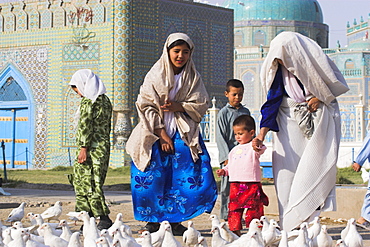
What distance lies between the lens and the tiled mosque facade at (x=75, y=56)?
1541 centimetres

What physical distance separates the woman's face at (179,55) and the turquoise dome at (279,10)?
28768 millimetres

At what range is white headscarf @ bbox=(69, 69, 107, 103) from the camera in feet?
18.0

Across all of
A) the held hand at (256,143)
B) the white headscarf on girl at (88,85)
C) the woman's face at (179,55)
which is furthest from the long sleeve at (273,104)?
the white headscarf on girl at (88,85)

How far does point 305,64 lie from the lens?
475cm

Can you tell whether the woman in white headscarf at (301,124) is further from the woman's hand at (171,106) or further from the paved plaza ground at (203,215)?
the woman's hand at (171,106)

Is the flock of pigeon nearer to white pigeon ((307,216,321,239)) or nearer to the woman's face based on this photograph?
white pigeon ((307,216,321,239))

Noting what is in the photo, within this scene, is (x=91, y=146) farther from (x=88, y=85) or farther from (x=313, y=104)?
(x=313, y=104)

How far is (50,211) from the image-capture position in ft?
20.1

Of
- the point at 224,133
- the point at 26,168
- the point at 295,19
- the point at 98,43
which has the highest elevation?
the point at 295,19

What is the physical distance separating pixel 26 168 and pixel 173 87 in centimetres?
1233

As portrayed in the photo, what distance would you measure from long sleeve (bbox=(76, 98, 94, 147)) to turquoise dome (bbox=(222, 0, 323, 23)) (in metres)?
28.7

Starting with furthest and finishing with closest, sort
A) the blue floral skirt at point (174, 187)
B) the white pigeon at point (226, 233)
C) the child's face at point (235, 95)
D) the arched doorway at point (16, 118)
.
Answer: the arched doorway at point (16, 118), the child's face at point (235, 95), the blue floral skirt at point (174, 187), the white pigeon at point (226, 233)

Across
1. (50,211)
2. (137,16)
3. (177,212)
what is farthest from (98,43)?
(177,212)

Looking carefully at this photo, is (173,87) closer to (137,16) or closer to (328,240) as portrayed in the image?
(328,240)
